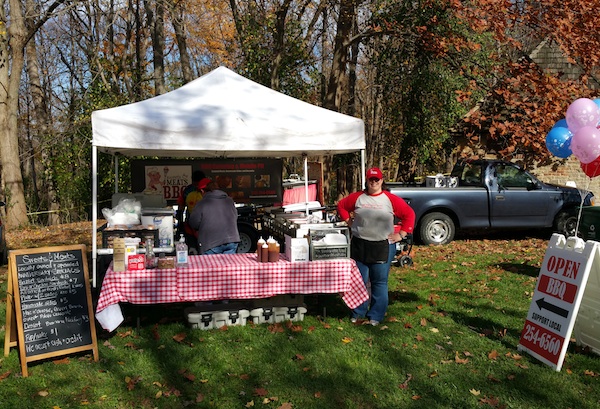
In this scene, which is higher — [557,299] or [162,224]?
[162,224]

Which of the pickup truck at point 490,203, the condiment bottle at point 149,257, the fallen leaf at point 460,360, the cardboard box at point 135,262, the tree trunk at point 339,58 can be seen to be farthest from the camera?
the tree trunk at point 339,58

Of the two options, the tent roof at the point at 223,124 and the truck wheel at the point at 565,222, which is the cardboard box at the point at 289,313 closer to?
the tent roof at the point at 223,124

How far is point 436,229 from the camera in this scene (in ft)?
40.3

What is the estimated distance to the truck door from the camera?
489 inches

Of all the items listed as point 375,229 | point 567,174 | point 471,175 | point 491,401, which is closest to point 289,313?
point 375,229

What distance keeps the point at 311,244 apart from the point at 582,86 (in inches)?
478

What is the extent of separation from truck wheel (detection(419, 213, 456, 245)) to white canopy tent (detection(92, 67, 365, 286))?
15.4 ft

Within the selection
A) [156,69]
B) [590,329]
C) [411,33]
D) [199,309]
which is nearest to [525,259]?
[590,329]

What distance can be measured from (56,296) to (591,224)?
25.3ft

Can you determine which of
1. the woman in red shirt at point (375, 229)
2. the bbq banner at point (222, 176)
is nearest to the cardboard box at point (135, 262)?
the woman in red shirt at point (375, 229)

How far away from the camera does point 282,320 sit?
650cm

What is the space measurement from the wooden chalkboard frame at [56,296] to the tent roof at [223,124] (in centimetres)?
170

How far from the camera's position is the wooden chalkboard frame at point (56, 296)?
201 inches

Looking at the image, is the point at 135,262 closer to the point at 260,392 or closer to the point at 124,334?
the point at 124,334
